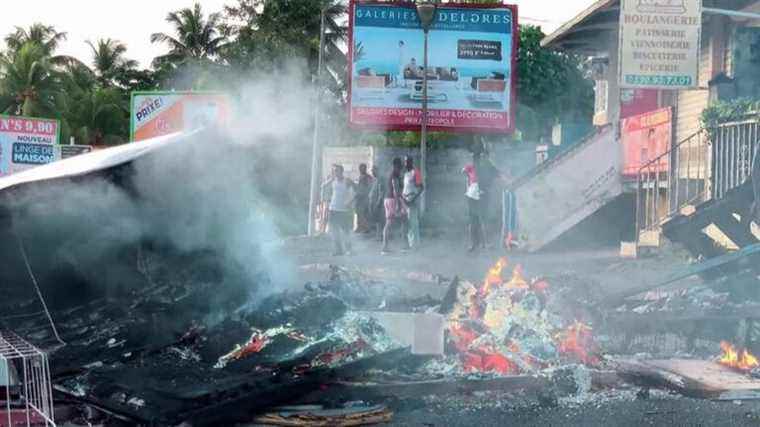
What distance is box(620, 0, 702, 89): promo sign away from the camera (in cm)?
1438

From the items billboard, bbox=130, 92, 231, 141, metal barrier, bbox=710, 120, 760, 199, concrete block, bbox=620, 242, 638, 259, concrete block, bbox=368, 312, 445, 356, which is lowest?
concrete block, bbox=620, 242, 638, 259

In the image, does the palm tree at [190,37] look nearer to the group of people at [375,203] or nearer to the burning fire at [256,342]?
the group of people at [375,203]

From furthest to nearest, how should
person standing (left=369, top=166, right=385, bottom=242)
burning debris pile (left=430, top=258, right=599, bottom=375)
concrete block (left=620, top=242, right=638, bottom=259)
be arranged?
person standing (left=369, top=166, right=385, bottom=242) < concrete block (left=620, top=242, right=638, bottom=259) < burning debris pile (left=430, top=258, right=599, bottom=375)

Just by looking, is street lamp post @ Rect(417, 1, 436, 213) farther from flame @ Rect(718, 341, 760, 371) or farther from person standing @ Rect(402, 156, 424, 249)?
flame @ Rect(718, 341, 760, 371)

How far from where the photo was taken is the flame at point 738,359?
720cm

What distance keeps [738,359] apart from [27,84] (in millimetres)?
41749

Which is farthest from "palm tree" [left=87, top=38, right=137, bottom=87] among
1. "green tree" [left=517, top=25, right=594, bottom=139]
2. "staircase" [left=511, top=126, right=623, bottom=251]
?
"staircase" [left=511, top=126, right=623, bottom=251]

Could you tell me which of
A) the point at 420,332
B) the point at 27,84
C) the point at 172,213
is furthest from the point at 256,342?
the point at 27,84

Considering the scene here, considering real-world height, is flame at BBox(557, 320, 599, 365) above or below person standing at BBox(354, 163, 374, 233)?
below

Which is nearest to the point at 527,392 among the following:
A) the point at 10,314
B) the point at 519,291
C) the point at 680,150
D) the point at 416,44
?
the point at 519,291

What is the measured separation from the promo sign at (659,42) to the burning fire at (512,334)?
743 cm

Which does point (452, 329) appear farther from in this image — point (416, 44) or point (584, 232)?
point (416, 44)

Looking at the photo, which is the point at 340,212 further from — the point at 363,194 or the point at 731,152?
the point at 731,152

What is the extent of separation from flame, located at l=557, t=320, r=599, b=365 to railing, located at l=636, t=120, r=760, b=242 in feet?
13.3
